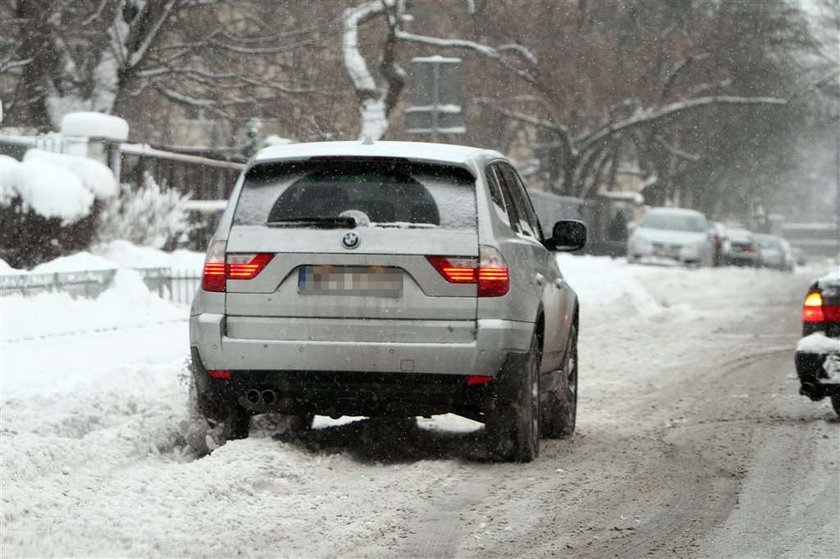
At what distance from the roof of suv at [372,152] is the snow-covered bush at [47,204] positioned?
763 cm

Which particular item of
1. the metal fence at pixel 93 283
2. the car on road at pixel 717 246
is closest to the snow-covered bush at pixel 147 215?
the metal fence at pixel 93 283

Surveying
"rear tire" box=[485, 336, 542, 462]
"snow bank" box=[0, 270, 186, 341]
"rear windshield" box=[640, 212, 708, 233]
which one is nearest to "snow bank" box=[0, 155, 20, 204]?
"snow bank" box=[0, 270, 186, 341]

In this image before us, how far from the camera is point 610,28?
1641 inches

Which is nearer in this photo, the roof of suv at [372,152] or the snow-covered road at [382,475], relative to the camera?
the snow-covered road at [382,475]

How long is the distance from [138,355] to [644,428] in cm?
384

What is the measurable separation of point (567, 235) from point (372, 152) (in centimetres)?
182

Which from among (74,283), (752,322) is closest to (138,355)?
(74,283)

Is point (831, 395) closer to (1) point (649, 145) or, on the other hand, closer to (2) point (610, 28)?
(2) point (610, 28)

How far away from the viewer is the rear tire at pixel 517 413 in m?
7.77

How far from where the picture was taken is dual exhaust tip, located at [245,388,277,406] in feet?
25.3

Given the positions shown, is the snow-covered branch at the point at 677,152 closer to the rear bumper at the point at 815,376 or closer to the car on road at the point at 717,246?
the car on road at the point at 717,246

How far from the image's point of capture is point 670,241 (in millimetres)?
40531

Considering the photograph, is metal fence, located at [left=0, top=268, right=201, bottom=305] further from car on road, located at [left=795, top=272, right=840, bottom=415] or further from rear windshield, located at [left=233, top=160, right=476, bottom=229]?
car on road, located at [left=795, top=272, right=840, bottom=415]

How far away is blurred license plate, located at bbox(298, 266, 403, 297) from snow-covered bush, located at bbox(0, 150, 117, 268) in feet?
26.7
